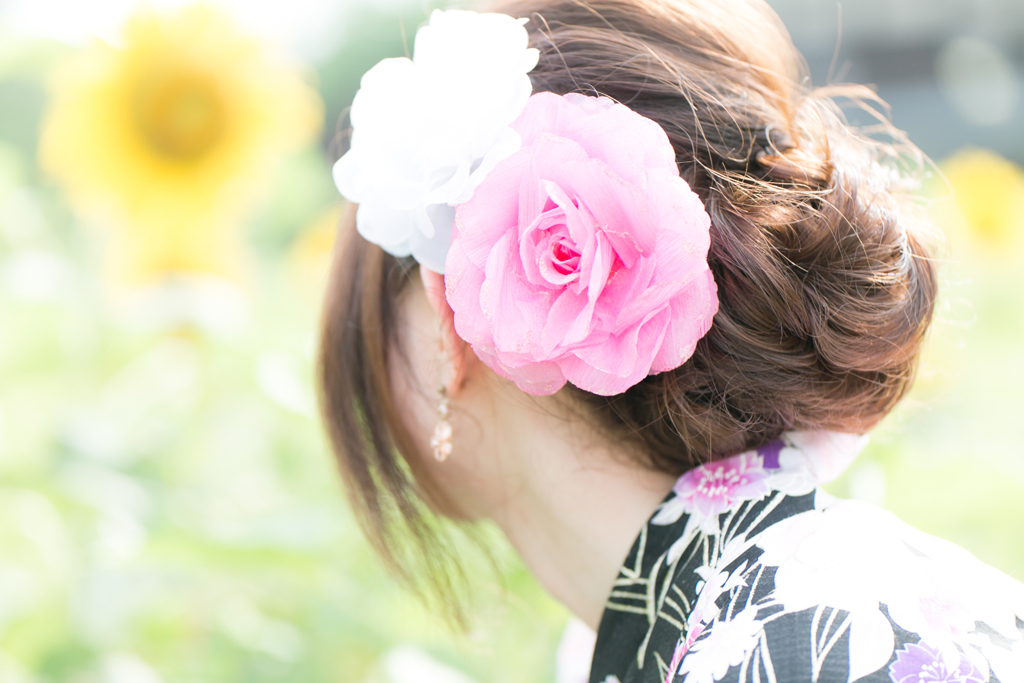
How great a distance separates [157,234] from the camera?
112 centimetres

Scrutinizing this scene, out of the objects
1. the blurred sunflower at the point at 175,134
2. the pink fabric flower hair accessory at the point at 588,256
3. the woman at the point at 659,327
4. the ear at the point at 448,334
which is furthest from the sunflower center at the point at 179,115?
the pink fabric flower hair accessory at the point at 588,256

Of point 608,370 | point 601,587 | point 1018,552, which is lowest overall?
point 1018,552

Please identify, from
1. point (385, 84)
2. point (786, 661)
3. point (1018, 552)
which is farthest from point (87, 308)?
point (1018, 552)

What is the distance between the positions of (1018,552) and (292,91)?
1168 millimetres

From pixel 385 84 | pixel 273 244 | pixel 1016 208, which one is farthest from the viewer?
pixel 273 244

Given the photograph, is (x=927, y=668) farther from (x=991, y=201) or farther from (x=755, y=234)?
(x=991, y=201)

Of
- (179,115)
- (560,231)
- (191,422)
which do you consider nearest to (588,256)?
(560,231)

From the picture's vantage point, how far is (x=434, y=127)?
0.51 m

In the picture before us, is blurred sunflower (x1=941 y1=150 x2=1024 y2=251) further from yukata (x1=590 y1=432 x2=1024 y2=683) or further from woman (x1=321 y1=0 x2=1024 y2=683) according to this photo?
yukata (x1=590 y1=432 x2=1024 y2=683)

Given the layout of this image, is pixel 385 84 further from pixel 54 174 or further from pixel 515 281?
pixel 54 174

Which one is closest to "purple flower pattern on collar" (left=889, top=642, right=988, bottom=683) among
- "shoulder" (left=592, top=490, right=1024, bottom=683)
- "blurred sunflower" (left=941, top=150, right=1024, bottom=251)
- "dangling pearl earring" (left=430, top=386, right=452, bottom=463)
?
"shoulder" (left=592, top=490, right=1024, bottom=683)

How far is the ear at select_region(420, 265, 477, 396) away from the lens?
0.57 metres

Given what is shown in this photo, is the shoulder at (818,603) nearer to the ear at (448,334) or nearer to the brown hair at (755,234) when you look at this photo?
the brown hair at (755,234)

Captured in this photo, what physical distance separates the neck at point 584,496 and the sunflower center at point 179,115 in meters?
0.79
